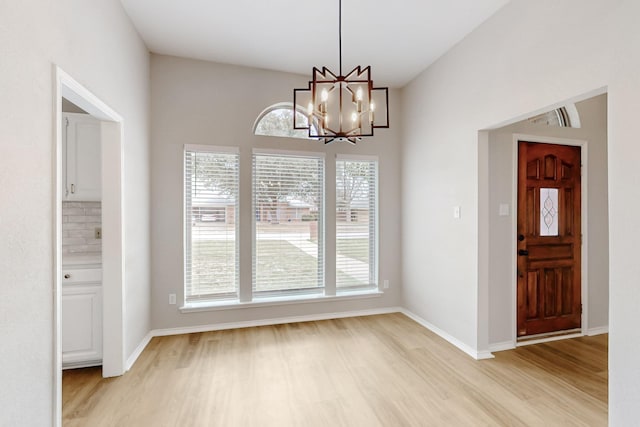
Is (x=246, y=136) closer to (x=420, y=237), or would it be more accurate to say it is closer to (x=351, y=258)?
(x=351, y=258)

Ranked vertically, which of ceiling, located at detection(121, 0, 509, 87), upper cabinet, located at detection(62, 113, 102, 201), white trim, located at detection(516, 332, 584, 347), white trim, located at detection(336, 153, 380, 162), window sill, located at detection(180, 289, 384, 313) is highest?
ceiling, located at detection(121, 0, 509, 87)

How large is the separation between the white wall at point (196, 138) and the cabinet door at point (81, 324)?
0.84 meters

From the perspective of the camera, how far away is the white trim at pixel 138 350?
2.70 meters

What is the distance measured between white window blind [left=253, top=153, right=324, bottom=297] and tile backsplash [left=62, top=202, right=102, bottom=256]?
1.61 metres

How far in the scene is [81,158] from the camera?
8.71 ft

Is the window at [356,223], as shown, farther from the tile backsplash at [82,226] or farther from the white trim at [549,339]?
the tile backsplash at [82,226]

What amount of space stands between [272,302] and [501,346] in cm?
260

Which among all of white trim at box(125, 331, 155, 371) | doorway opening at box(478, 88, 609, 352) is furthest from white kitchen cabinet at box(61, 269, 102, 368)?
doorway opening at box(478, 88, 609, 352)

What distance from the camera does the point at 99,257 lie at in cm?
261

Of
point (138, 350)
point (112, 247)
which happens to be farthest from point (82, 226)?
point (138, 350)

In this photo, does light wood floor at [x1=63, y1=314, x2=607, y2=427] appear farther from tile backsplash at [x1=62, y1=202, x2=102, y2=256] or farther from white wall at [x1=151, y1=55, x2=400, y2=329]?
tile backsplash at [x1=62, y1=202, x2=102, y2=256]

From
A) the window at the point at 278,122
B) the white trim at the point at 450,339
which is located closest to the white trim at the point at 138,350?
the window at the point at 278,122

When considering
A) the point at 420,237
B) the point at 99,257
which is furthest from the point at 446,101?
the point at 99,257

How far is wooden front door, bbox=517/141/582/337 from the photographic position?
3.18m
